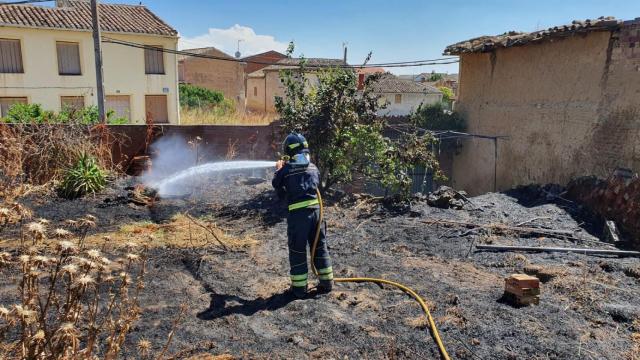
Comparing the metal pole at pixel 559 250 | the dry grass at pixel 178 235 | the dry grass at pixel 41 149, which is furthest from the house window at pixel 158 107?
the metal pole at pixel 559 250

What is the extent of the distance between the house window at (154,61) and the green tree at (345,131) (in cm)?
1789

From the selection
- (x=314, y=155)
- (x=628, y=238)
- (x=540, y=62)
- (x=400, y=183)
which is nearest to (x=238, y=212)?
(x=314, y=155)

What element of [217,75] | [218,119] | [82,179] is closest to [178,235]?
[82,179]

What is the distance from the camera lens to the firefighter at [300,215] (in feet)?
16.7

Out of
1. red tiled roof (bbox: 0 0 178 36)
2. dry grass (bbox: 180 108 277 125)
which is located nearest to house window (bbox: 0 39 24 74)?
red tiled roof (bbox: 0 0 178 36)

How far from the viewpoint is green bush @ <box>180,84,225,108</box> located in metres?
32.5

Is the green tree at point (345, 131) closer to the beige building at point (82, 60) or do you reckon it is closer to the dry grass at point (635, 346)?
the dry grass at point (635, 346)

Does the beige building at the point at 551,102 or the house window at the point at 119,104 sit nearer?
the beige building at the point at 551,102

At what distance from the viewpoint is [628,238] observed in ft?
24.3

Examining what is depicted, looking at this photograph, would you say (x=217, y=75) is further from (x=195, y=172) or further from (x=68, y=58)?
(x=195, y=172)

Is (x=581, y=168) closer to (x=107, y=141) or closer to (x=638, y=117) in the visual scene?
(x=638, y=117)

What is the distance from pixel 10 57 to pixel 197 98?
1245 centimetres

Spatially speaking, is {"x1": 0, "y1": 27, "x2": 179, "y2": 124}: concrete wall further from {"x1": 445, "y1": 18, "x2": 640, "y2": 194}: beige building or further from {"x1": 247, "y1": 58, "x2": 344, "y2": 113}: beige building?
{"x1": 445, "y1": 18, "x2": 640, "y2": 194}: beige building

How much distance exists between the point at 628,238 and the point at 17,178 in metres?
11.5
